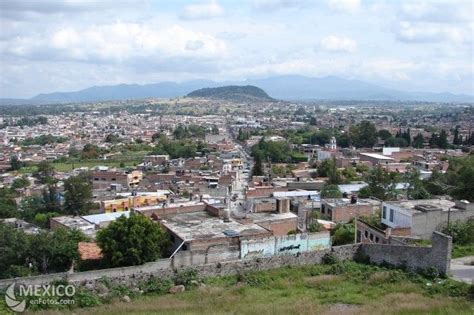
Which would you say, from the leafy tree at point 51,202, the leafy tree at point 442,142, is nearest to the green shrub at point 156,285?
the leafy tree at point 51,202

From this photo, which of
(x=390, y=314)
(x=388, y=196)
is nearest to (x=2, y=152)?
(x=388, y=196)

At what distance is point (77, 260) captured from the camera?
61.2ft

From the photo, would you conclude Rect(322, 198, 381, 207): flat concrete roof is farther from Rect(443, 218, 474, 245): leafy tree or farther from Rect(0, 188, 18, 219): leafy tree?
Rect(0, 188, 18, 219): leafy tree

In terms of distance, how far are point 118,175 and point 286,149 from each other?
28593 mm

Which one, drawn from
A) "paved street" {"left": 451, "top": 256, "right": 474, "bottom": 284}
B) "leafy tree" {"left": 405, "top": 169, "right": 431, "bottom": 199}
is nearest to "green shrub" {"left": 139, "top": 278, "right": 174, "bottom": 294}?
"paved street" {"left": 451, "top": 256, "right": 474, "bottom": 284}

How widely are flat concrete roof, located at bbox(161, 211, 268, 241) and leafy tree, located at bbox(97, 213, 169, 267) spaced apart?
1404mm

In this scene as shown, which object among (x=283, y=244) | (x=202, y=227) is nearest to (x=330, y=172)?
(x=202, y=227)

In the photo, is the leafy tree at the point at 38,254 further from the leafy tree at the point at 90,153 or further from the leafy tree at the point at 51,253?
the leafy tree at the point at 90,153

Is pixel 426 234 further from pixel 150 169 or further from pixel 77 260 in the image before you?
pixel 150 169

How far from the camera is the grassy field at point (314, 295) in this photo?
14.8 m

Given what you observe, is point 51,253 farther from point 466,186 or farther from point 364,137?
point 364,137

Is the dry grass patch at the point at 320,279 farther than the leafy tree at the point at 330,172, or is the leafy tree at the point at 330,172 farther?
the leafy tree at the point at 330,172

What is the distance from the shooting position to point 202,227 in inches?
819

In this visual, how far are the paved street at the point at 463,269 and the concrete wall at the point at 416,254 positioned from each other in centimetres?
47
